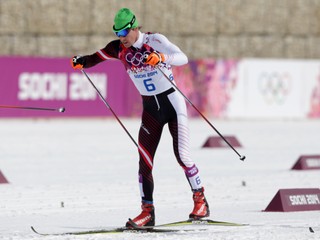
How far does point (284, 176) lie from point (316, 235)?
5640 millimetres

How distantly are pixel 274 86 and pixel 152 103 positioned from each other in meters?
19.8

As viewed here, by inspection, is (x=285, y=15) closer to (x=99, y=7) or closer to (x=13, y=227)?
(x=99, y=7)

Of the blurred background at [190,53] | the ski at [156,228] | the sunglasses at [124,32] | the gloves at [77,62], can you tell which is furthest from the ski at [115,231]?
the blurred background at [190,53]

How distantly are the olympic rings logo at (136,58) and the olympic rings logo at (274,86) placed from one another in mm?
19499

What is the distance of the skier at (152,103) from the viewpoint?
8453 mm

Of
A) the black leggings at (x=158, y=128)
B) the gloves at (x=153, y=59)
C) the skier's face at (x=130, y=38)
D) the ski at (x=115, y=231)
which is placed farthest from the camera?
the black leggings at (x=158, y=128)

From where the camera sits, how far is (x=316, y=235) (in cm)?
786

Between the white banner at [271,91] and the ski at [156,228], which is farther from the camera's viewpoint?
the white banner at [271,91]

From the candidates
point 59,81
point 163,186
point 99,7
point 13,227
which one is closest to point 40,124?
point 59,81

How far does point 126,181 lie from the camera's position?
12.8 m

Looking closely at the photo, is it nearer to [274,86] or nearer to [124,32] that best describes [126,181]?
[124,32]

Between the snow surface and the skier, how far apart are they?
431 mm

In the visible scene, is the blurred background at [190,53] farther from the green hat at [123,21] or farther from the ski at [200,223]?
the green hat at [123,21]

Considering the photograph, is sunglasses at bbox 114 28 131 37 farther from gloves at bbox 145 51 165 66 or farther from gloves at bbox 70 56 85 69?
gloves at bbox 70 56 85 69
